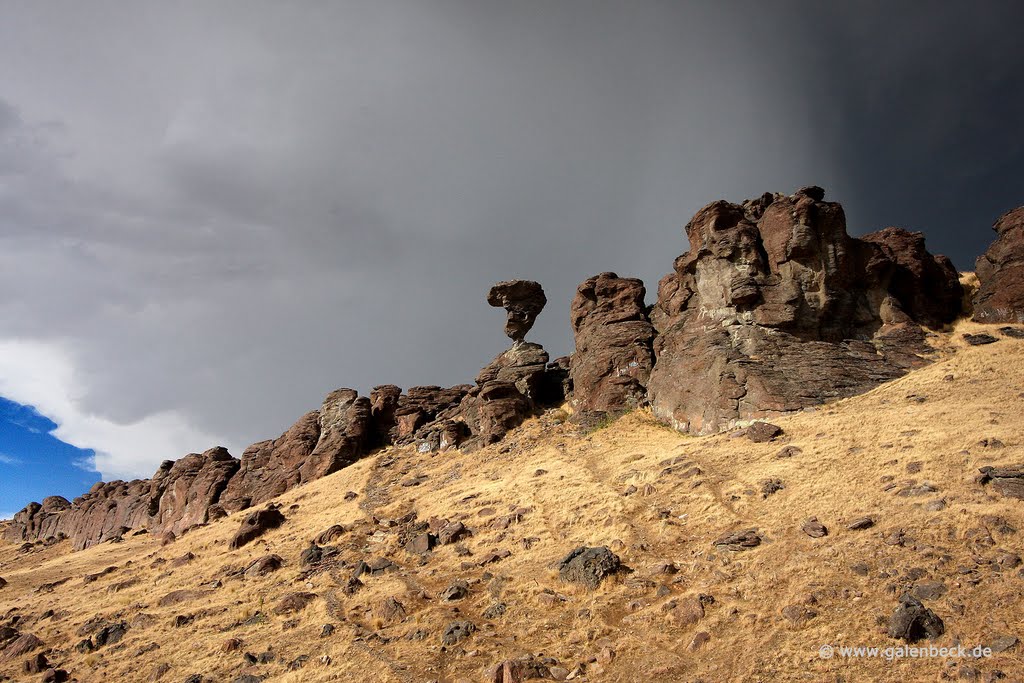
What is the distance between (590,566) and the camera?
1906 centimetres

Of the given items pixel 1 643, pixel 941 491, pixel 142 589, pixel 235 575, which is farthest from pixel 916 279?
pixel 1 643

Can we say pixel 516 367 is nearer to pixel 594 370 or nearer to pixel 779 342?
pixel 594 370

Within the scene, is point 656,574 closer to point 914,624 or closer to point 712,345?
point 914,624

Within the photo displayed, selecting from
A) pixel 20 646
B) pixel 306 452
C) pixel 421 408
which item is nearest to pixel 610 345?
pixel 421 408

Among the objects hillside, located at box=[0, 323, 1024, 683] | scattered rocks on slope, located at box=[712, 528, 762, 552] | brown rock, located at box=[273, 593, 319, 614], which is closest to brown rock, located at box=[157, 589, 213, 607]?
hillside, located at box=[0, 323, 1024, 683]

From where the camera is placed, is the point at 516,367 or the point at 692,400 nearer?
the point at 692,400

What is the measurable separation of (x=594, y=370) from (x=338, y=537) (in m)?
26.7

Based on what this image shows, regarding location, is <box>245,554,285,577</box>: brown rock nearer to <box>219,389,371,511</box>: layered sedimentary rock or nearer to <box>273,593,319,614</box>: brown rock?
<box>273,593,319,614</box>: brown rock

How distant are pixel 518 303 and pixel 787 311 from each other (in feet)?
106

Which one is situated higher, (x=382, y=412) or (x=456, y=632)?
(x=382, y=412)

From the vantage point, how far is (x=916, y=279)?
42.3 meters

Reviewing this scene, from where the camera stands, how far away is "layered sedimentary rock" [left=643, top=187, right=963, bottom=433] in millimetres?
35125

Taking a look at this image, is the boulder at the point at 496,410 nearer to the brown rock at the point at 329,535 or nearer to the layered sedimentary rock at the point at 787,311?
the layered sedimentary rock at the point at 787,311

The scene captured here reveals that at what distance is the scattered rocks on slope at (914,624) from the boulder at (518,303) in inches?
2059
